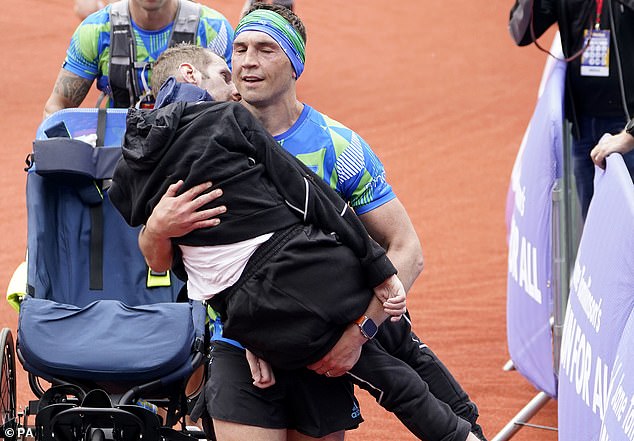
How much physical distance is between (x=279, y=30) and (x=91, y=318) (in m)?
1.41

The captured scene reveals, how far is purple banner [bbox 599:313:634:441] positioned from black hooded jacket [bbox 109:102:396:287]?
2.34ft

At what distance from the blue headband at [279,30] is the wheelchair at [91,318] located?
1193mm

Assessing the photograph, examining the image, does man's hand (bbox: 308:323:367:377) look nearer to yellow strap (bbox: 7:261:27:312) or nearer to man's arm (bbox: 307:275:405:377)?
man's arm (bbox: 307:275:405:377)

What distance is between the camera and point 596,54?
6.10 metres

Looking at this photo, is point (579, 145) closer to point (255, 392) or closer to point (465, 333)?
point (465, 333)

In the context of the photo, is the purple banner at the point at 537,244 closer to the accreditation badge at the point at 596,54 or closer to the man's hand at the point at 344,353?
the accreditation badge at the point at 596,54

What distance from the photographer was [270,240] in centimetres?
348

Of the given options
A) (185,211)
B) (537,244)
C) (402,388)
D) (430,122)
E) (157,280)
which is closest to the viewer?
(185,211)

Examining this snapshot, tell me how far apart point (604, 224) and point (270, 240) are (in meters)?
1.38

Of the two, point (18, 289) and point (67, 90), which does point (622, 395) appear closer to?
point (18, 289)

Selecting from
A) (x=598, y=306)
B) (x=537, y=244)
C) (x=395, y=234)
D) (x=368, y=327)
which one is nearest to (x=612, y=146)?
(x=598, y=306)

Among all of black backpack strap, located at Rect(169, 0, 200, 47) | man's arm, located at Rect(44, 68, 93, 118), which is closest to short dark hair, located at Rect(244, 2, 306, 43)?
black backpack strap, located at Rect(169, 0, 200, 47)

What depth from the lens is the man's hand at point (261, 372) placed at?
11.8 feet

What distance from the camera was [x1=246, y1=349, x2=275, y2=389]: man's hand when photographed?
3.59 m
